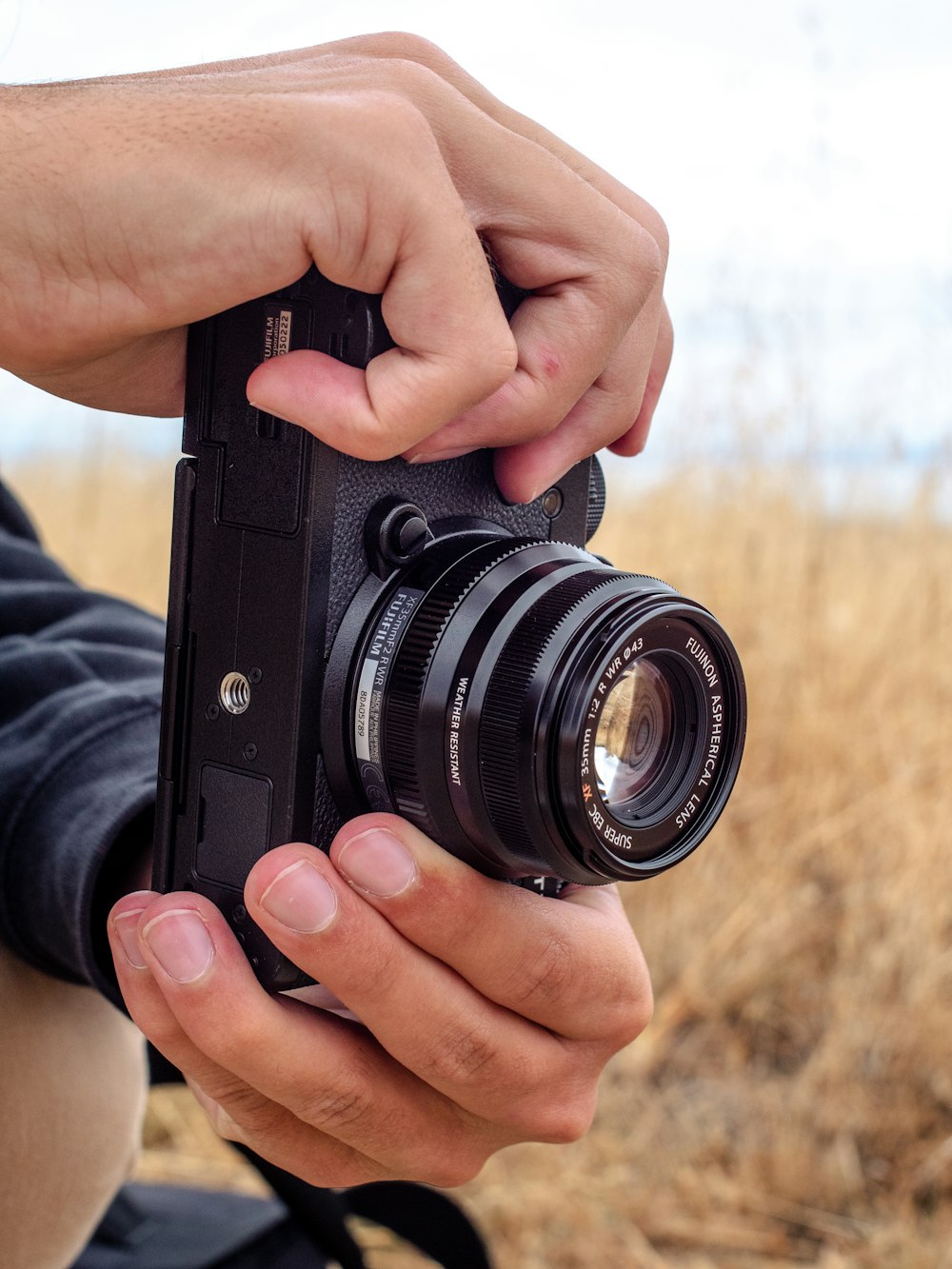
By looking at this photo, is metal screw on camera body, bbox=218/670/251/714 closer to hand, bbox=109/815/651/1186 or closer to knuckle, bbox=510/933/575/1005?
hand, bbox=109/815/651/1186

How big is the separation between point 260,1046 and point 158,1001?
7 centimetres

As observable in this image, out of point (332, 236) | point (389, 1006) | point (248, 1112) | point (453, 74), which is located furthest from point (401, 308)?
point (248, 1112)

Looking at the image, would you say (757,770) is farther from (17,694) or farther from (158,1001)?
(158,1001)

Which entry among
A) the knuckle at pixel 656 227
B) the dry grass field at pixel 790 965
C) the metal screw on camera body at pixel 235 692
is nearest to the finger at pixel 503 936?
the metal screw on camera body at pixel 235 692

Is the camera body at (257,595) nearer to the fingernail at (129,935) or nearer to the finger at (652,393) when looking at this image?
the fingernail at (129,935)

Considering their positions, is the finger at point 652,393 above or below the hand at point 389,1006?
above

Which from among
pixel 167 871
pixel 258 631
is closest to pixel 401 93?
pixel 258 631

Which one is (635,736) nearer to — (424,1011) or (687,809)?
(687,809)

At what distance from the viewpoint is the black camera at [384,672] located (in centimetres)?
77

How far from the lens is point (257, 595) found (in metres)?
0.82

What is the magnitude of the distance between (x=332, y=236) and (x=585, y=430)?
0.24m

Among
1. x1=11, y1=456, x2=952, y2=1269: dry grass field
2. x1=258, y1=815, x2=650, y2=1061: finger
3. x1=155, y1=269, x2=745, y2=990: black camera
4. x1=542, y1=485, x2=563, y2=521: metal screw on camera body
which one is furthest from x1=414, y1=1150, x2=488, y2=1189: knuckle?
x1=11, y1=456, x2=952, y2=1269: dry grass field

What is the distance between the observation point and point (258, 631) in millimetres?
818

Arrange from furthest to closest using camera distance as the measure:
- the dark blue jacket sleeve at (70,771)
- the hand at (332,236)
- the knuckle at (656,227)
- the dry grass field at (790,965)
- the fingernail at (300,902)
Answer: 1. the dry grass field at (790,965)
2. the dark blue jacket sleeve at (70,771)
3. the knuckle at (656,227)
4. the fingernail at (300,902)
5. the hand at (332,236)
